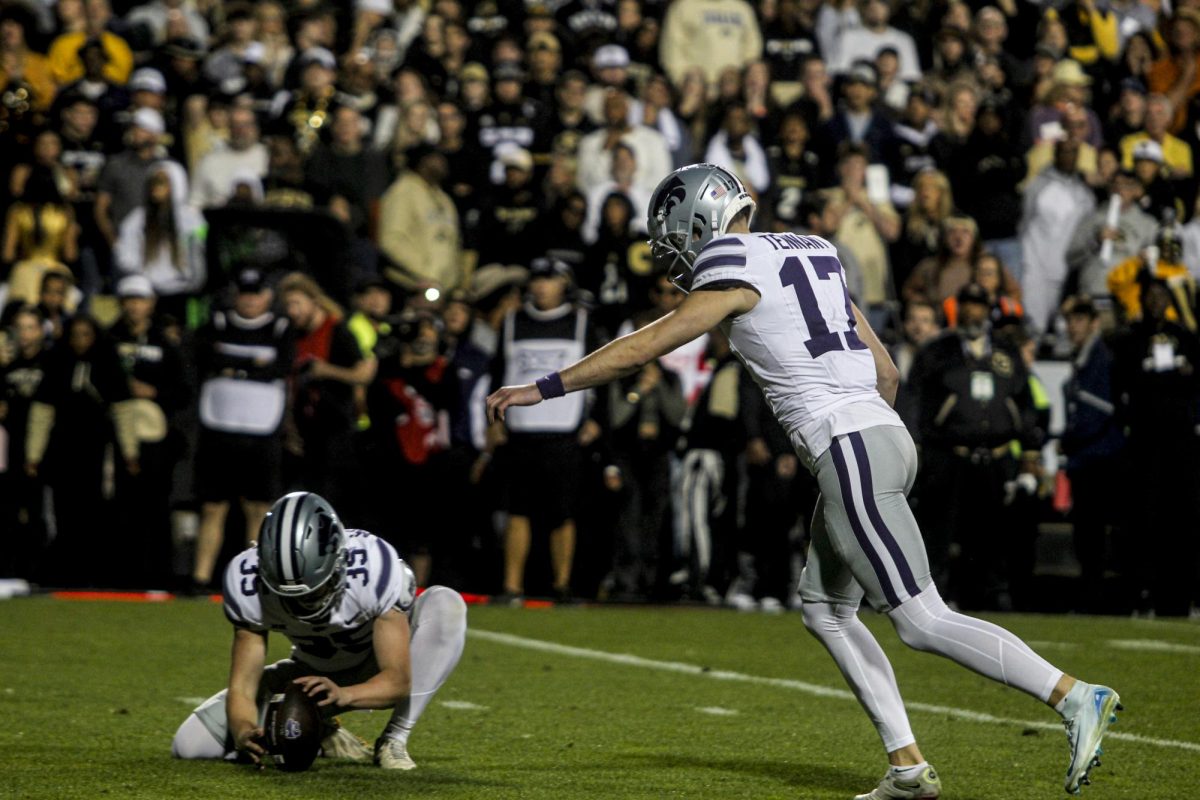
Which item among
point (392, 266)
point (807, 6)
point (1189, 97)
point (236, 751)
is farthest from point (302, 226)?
point (236, 751)

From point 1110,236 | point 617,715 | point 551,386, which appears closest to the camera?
point 551,386

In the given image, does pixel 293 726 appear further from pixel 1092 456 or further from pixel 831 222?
pixel 831 222

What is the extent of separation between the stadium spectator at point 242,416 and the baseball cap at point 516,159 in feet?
8.55

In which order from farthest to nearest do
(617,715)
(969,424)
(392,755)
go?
(969,424) < (617,715) < (392,755)

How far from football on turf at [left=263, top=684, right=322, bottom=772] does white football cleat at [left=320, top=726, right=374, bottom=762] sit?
479 millimetres

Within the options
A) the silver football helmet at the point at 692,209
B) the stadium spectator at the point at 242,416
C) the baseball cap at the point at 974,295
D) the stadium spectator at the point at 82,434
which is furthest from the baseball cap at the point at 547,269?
the silver football helmet at the point at 692,209

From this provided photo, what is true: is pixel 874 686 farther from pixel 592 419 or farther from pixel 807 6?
pixel 807 6

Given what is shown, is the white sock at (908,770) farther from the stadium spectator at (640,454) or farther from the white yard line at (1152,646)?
the stadium spectator at (640,454)

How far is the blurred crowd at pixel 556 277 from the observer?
12.5 metres

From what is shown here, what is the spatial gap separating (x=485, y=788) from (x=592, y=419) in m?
7.34

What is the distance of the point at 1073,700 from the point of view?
5.14 meters

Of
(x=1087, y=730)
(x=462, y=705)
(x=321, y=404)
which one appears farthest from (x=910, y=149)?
(x=1087, y=730)

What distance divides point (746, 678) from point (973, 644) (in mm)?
3724

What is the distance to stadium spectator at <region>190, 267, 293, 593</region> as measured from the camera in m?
12.5
